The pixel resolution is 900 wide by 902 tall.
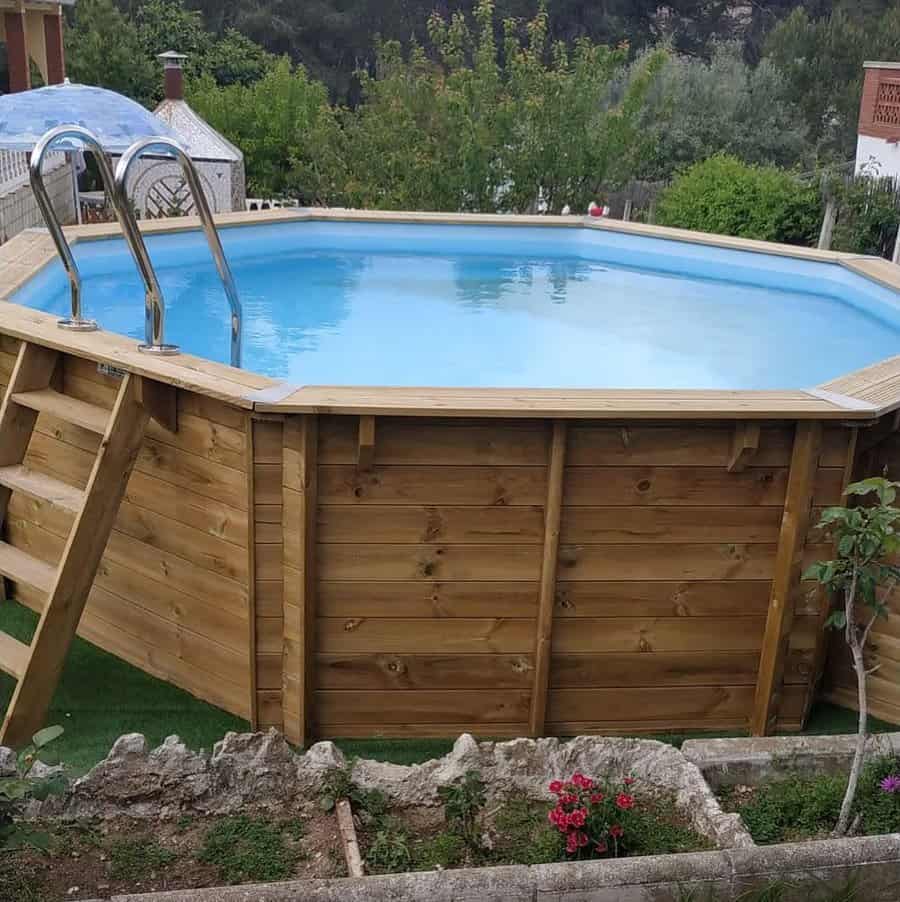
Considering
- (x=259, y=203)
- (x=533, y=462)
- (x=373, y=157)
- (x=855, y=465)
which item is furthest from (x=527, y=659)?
(x=259, y=203)

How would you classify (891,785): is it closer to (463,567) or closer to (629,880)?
(629,880)

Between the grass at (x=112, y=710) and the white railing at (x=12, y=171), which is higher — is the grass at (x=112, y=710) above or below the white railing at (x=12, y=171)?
below

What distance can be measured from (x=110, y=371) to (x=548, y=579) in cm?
184

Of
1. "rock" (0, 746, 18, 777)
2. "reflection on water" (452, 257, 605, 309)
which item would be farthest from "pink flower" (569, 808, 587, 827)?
"reflection on water" (452, 257, 605, 309)

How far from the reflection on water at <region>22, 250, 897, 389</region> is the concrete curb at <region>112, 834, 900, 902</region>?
11.5 feet

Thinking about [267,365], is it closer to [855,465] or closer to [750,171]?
[855,465]

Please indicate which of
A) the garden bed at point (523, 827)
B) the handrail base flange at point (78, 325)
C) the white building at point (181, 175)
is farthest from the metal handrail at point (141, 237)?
the white building at point (181, 175)

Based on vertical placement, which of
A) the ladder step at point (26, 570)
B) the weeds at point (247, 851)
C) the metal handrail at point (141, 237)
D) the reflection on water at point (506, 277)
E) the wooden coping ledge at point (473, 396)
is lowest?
the weeds at point (247, 851)

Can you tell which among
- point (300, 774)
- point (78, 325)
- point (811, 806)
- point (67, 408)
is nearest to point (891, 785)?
point (811, 806)

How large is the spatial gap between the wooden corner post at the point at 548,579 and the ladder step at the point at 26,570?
178 centimetres

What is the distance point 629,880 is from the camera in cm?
270

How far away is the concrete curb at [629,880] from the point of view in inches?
102

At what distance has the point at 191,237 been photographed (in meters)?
8.25

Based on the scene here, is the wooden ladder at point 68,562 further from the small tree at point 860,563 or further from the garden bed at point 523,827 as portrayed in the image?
the small tree at point 860,563
